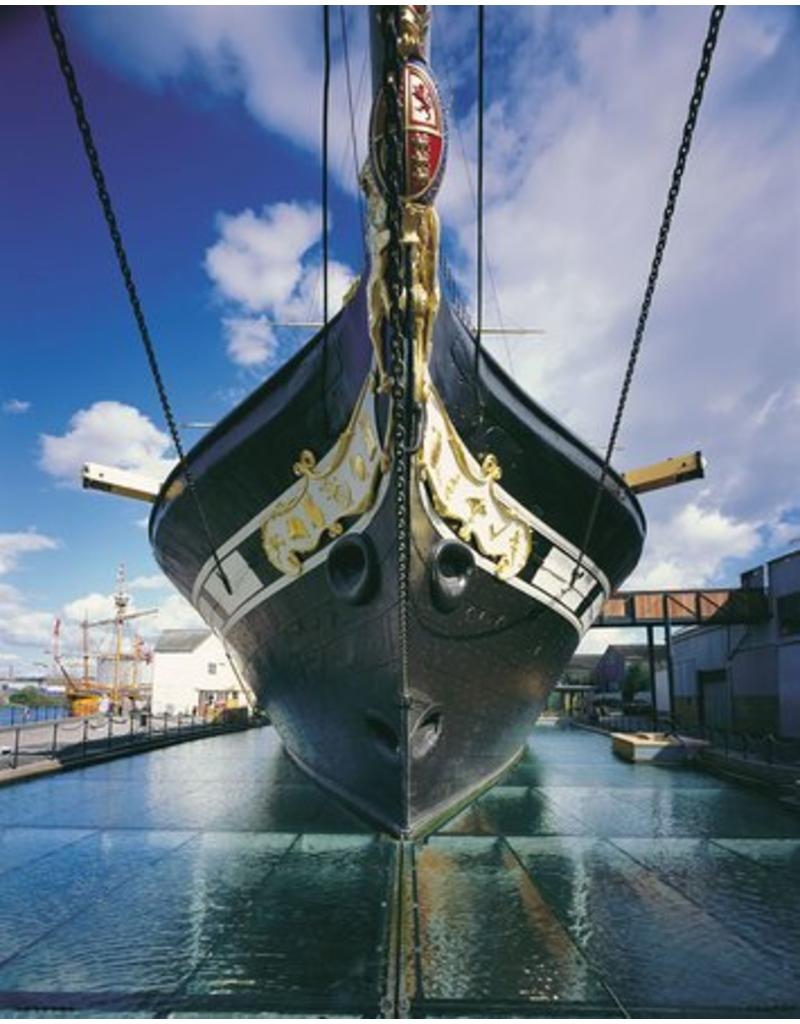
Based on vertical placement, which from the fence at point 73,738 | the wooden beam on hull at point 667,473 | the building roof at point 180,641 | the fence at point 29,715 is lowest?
the fence at point 29,715

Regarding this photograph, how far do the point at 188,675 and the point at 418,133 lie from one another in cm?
4200

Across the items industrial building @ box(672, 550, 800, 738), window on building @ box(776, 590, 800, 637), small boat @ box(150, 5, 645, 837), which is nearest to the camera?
small boat @ box(150, 5, 645, 837)

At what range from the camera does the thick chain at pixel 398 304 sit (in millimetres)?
2821

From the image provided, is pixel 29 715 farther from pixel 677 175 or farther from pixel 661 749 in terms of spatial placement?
pixel 677 175

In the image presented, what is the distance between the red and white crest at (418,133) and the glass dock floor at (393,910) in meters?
5.09

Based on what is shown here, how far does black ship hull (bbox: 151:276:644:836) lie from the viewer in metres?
6.52

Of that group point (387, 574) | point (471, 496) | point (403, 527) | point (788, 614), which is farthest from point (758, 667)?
point (403, 527)

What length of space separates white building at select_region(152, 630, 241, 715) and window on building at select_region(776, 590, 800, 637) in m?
30.5

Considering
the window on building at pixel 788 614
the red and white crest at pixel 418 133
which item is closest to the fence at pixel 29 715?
the red and white crest at pixel 418 133

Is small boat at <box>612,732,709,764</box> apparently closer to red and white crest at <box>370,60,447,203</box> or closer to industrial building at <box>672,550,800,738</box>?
industrial building at <box>672,550,800,738</box>

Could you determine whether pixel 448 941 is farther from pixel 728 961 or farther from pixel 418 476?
pixel 418 476

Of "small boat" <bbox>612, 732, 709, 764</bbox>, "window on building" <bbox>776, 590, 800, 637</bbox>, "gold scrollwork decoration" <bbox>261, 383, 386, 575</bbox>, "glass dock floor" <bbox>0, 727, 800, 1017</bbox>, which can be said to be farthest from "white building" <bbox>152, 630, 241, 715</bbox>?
"gold scrollwork decoration" <bbox>261, 383, 386, 575</bbox>

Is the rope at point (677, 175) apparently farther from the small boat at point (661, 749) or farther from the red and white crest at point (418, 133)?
the small boat at point (661, 749)

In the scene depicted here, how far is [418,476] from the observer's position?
6.31 metres
